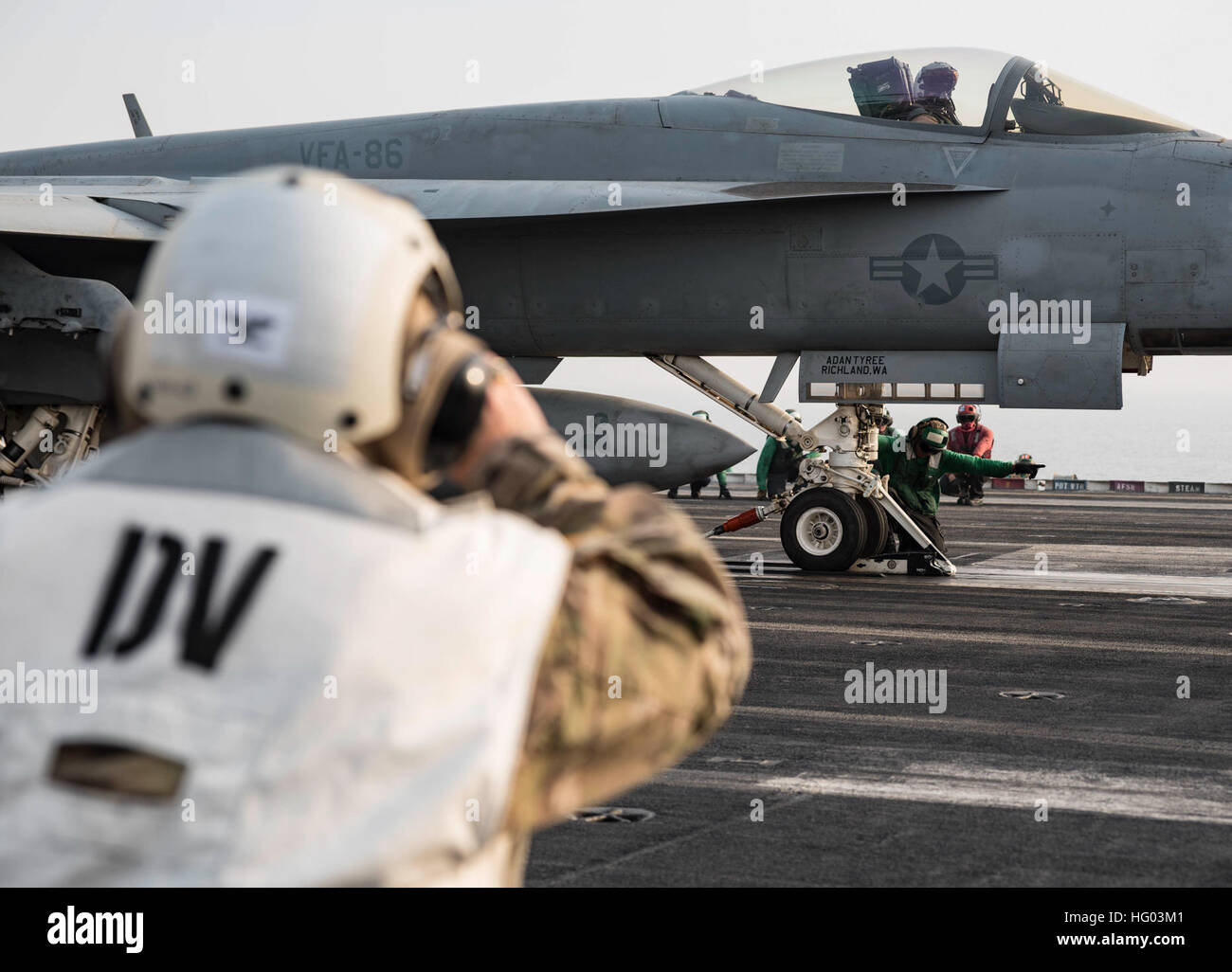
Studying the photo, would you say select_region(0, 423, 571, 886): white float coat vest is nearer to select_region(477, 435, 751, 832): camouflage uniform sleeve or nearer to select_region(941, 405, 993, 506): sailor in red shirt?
select_region(477, 435, 751, 832): camouflage uniform sleeve

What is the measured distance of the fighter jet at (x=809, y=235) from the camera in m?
12.0

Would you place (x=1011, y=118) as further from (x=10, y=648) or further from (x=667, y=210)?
(x=10, y=648)

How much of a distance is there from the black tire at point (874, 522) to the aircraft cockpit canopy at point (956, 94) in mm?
3561

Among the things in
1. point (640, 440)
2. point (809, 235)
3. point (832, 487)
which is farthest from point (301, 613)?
point (832, 487)

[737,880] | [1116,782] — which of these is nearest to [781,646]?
[1116,782]

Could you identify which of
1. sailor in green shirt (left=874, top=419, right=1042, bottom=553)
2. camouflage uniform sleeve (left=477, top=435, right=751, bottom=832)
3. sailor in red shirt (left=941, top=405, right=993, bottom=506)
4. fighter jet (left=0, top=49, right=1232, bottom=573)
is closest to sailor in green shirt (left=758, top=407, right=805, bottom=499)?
sailor in red shirt (left=941, top=405, right=993, bottom=506)

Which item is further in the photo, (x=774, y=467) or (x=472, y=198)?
(x=774, y=467)

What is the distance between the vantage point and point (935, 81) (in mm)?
12766

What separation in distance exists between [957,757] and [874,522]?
7.37m

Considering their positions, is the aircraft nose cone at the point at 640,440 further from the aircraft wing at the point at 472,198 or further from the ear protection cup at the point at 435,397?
the ear protection cup at the point at 435,397

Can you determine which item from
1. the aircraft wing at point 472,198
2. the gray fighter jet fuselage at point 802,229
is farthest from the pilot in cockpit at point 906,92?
the aircraft wing at point 472,198

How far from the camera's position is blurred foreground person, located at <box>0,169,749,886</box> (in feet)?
5.05

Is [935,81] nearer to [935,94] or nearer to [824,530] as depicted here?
[935,94]

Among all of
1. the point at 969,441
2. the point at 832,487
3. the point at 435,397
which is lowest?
the point at 435,397
